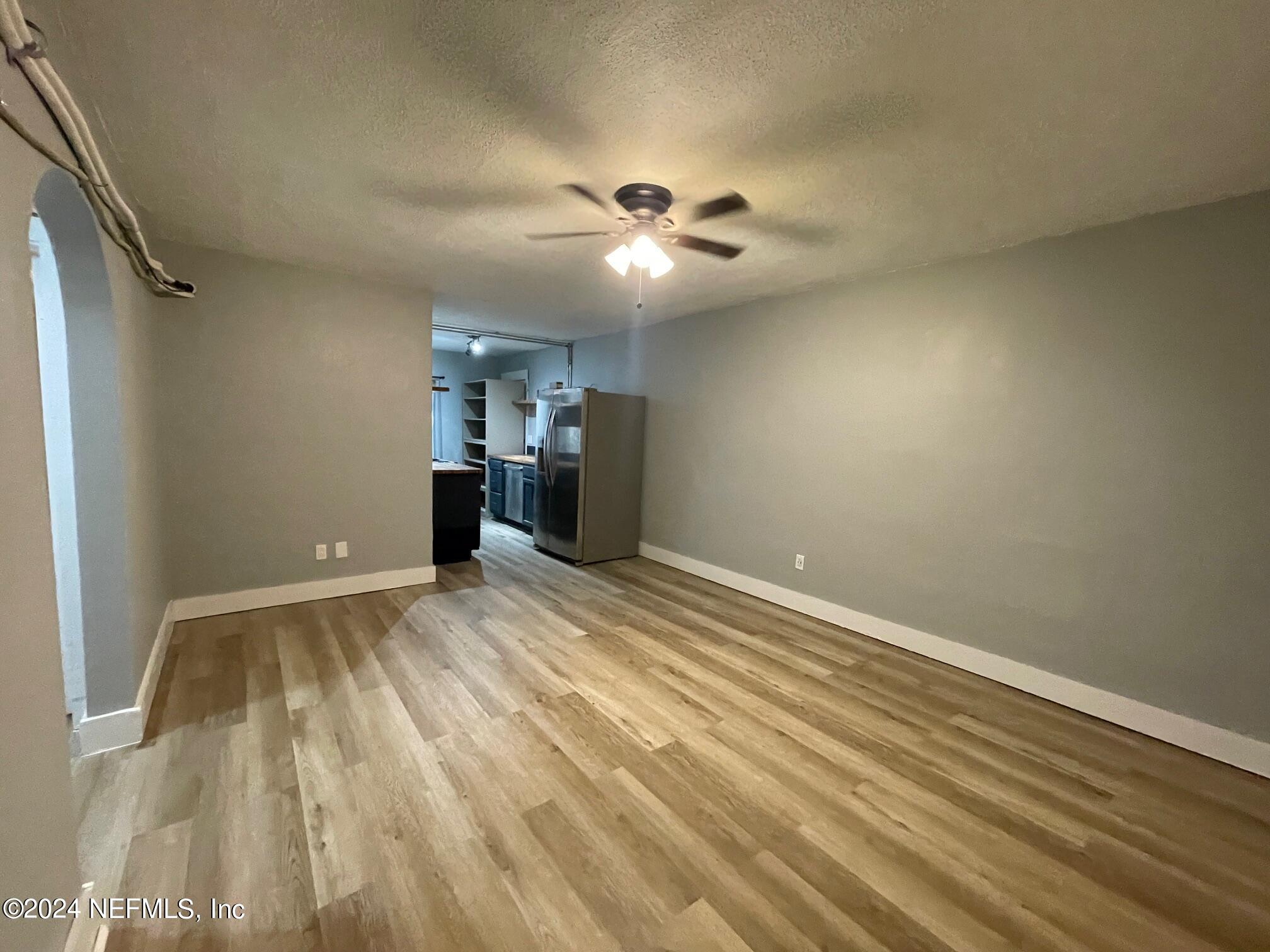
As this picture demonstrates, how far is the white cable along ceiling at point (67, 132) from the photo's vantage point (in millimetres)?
1006

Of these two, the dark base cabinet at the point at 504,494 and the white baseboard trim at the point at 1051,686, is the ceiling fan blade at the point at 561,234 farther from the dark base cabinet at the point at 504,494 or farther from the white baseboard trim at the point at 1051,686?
the dark base cabinet at the point at 504,494

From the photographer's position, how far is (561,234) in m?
2.55

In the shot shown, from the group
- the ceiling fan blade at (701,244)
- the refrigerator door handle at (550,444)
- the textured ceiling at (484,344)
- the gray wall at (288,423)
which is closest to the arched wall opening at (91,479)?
the gray wall at (288,423)

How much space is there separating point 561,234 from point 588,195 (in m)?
0.44

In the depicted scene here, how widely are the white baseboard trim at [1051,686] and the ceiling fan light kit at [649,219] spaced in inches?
101

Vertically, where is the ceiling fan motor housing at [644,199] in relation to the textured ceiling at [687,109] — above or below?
below

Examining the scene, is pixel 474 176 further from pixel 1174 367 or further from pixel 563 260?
pixel 1174 367

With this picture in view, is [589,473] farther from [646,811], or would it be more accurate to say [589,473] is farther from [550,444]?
[646,811]

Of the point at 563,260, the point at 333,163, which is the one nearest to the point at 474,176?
the point at 333,163

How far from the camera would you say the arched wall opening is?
178cm

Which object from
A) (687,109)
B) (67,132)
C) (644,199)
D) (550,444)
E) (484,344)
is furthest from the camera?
(484,344)

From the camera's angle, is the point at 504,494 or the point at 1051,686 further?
the point at 504,494

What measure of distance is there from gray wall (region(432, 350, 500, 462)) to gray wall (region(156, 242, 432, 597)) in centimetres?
396

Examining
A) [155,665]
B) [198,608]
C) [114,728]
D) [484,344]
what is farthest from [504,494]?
[114,728]
